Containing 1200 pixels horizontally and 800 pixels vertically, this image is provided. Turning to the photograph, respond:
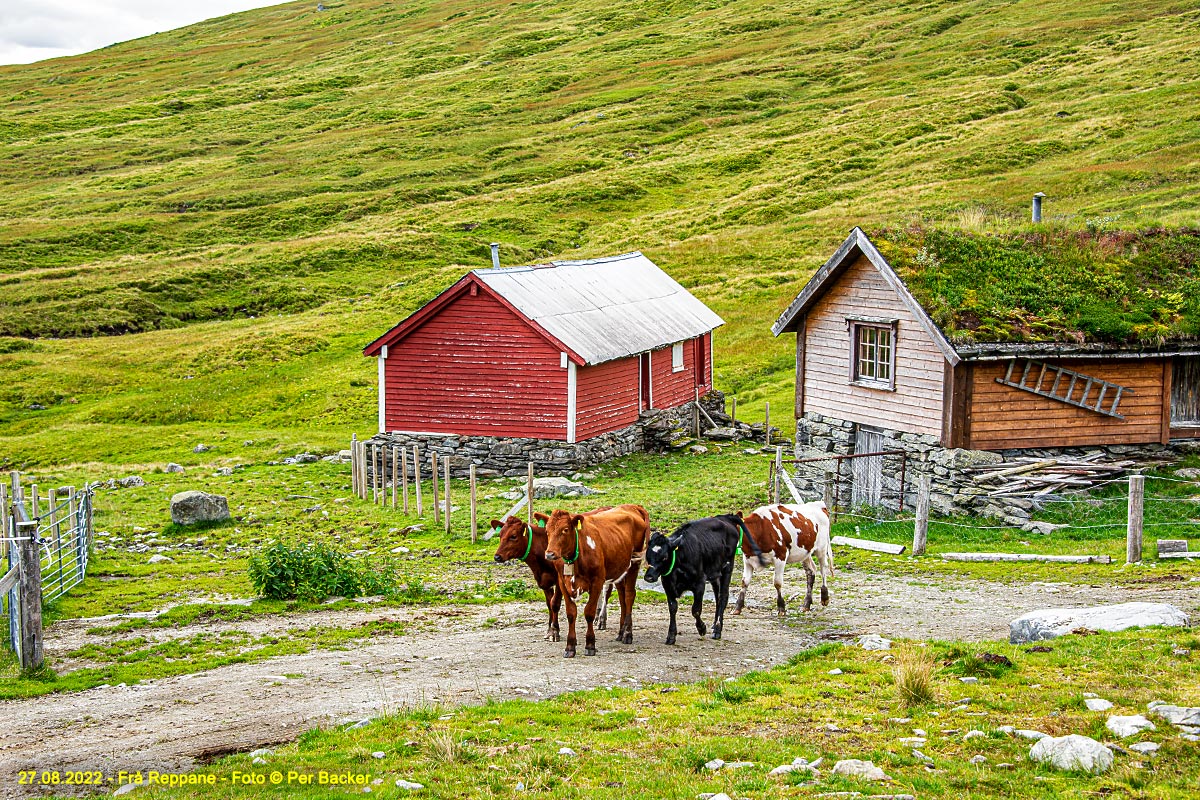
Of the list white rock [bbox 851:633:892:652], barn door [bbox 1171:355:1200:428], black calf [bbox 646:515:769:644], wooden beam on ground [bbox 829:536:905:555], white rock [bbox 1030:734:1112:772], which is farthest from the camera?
barn door [bbox 1171:355:1200:428]

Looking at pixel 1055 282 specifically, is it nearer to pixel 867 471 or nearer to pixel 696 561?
pixel 867 471

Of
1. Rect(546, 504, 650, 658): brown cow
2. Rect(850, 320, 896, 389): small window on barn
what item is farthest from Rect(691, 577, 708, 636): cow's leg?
Rect(850, 320, 896, 389): small window on barn

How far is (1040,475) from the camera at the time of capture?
76.1 feet

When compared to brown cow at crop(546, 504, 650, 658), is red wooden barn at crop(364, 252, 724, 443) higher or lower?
higher

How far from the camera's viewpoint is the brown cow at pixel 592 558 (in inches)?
561

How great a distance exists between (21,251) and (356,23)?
11617 centimetres

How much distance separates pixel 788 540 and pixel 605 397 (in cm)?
1831

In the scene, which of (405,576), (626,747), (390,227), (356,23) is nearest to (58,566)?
(405,576)

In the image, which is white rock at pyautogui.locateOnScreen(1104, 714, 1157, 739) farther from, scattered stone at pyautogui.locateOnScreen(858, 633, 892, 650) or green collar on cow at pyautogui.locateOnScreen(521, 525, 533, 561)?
green collar on cow at pyautogui.locateOnScreen(521, 525, 533, 561)

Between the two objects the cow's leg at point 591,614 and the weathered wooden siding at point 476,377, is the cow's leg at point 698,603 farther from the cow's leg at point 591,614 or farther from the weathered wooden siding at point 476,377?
the weathered wooden siding at point 476,377

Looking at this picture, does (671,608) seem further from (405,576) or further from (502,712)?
(405,576)

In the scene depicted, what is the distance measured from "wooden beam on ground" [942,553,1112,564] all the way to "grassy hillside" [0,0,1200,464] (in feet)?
34.1

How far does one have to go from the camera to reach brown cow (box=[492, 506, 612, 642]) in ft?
48.5

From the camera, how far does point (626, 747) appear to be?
33.7ft
